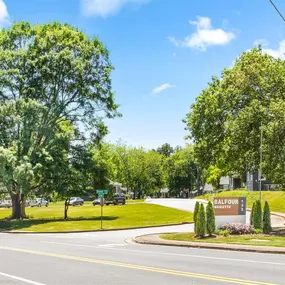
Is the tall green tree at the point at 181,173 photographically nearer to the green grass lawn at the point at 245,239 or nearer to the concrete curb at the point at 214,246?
the green grass lawn at the point at 245,239

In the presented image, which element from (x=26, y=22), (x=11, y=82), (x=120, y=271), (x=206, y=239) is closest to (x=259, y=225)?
(x=206, y=239)

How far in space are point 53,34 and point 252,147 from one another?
2288cm

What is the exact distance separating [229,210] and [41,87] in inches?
936

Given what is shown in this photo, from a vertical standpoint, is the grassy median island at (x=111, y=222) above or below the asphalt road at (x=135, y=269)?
below

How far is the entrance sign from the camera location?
85.0ft

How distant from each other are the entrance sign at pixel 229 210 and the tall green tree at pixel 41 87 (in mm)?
18600

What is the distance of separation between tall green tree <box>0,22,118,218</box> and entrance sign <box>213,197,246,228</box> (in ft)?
61.0

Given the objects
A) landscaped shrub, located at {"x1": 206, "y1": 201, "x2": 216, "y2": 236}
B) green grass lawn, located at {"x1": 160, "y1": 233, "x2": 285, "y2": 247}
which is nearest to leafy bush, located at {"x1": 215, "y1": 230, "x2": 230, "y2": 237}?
landscaped shrub, located at {"x1": 206, "y1": 201, "x2": 216, "y2": 236}

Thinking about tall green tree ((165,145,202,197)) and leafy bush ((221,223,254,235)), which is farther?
tall green tree ((165,145,202,197))

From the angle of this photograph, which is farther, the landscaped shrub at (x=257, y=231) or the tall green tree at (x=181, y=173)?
the tall green tree at (x=181, y=173)

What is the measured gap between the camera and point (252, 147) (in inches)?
1187

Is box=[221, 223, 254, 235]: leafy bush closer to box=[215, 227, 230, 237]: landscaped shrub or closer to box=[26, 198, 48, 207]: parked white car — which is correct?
box=[215, 227, 230, 237]: landscaped shrub

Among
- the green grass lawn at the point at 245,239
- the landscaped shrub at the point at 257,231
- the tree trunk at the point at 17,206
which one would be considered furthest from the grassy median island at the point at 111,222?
the landscaped shrub at the point at 257,231

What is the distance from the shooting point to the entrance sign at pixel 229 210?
2591 cm
